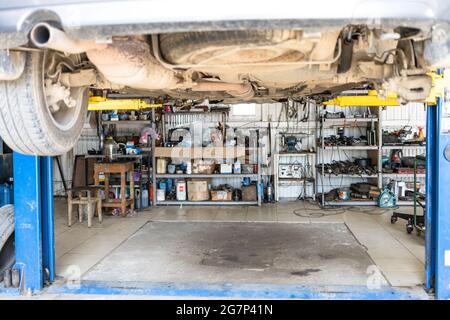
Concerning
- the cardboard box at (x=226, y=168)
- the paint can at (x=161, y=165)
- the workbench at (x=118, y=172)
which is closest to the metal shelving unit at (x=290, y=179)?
the cardboard box at (x=226, y=168)

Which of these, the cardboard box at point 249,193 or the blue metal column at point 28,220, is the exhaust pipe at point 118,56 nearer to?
the blue metal column at point 28,220

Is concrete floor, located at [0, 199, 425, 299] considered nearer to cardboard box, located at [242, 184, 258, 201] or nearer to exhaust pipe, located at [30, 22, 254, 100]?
cardboard box, located at [242, 184, 258, 201]

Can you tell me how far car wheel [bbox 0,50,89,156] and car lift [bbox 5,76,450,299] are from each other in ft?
3.97

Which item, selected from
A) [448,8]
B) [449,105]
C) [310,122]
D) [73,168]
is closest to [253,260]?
[449,105]

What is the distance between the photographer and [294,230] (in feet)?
18.3

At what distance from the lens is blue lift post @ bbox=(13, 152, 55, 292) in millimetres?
3328

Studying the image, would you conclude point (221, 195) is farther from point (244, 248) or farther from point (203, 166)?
point (244, 248)

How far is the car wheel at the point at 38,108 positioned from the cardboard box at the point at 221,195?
17.7 ft

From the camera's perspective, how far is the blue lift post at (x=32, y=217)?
3.33 meters

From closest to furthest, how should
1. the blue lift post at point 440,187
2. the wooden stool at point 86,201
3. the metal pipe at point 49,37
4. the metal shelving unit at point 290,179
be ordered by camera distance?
the metal pipe at point 49,37 < the blue lift post at point 440,187 < the wooden stool at point 86,201 < the metal shelving unit at point 290,179

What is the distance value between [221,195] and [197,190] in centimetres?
44

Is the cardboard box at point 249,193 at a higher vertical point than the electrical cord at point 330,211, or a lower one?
higher

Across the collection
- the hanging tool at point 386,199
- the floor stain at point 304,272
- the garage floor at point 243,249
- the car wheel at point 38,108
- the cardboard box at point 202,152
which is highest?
the car wheel at point 38,108

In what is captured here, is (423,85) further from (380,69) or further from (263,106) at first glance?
(263,106)
